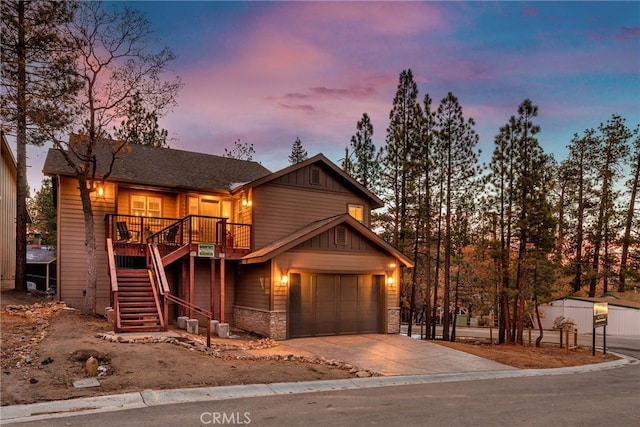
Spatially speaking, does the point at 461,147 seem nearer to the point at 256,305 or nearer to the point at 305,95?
the point at 305,95

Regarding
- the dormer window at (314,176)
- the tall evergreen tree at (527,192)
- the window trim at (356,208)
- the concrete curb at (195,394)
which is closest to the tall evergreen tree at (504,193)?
the tall evergreen tree at (527,192)

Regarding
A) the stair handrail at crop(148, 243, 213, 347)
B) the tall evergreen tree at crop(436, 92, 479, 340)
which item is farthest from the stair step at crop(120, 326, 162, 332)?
the tall evergreen tree at crop(436, 92, 479, 340)

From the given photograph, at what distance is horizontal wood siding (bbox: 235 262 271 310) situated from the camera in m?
16.5

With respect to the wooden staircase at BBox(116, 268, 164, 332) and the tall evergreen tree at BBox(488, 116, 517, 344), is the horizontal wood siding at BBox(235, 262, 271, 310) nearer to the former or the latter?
the wooden staircase at BBox(116, 268, 164, 332)

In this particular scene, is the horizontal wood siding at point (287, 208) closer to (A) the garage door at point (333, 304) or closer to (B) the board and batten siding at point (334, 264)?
(B) the board and batten siding at point (334, 264)

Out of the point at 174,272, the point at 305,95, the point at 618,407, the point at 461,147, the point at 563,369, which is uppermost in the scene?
the point at 305,95

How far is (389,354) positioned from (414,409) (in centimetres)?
628

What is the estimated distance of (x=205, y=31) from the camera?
1788 cm

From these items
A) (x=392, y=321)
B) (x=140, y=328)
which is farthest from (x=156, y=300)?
(x=392, y=321)

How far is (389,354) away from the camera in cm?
1385

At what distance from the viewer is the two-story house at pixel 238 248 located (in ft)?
53.1

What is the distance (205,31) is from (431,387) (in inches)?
602

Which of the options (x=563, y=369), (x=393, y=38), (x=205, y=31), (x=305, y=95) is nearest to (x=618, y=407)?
(x=563, y=369)

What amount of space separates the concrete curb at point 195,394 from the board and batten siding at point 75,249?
34.5 ft
